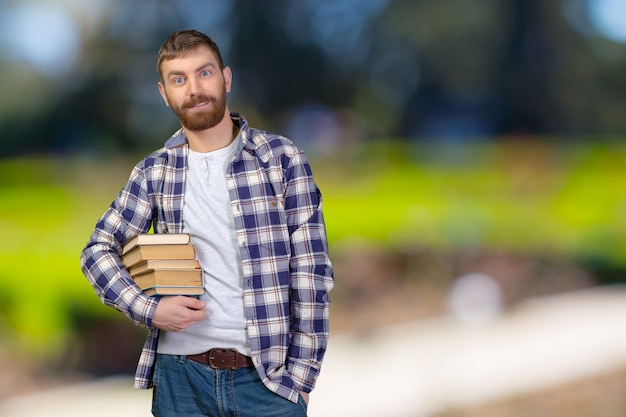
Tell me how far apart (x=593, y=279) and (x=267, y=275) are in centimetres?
300

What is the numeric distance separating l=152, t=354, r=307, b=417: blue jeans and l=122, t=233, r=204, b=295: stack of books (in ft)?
0.48

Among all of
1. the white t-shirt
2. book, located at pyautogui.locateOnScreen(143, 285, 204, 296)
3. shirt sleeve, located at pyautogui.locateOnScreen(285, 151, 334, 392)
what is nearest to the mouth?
the white t-shirt

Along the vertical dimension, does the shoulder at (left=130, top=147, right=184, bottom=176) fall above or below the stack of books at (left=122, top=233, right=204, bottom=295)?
above

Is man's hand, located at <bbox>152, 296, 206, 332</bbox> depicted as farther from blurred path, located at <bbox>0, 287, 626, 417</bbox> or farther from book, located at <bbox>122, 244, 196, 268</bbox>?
blurred path, located at <bbox>0, 287, 626, 417</bbox>

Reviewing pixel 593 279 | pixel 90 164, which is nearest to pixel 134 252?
pixel 90 164

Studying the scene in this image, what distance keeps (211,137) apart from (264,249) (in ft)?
0.87

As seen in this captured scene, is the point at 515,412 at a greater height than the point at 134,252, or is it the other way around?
the point at 515,412

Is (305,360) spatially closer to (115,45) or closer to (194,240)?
(194,240)

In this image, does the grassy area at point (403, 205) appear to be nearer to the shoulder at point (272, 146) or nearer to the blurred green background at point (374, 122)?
the blurred green background at point (374, 122)

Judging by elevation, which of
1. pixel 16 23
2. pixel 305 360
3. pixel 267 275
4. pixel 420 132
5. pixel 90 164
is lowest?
pixel 305 360

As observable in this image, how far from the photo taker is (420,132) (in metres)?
4.38

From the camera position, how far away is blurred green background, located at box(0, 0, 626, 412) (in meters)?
4.19

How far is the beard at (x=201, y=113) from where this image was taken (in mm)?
1738

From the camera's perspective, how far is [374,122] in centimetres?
438
